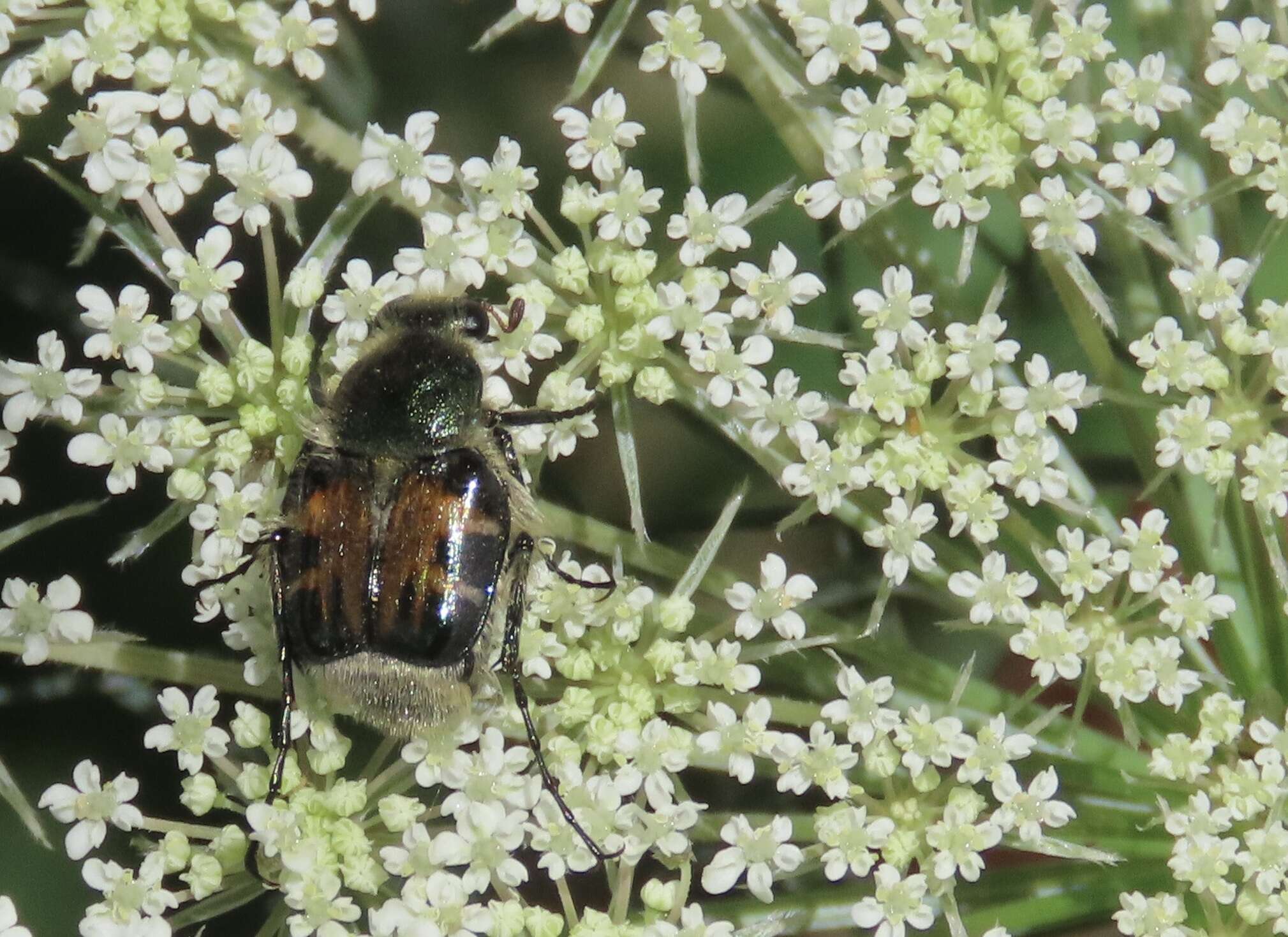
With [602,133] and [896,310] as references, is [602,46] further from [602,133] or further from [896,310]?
[896,310]

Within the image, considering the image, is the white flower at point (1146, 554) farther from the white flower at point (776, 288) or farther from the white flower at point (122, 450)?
the white flower at point (122, 450)

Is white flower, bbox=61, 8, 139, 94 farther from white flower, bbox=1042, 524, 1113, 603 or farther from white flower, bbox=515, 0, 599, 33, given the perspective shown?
white flower, bbox=1042, 524, 1113, 603

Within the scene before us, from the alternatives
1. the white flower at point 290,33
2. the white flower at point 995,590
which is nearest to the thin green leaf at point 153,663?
the white flower at point 290,33

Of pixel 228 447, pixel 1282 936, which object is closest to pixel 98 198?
pixel 228 447

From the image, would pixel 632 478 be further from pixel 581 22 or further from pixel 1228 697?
pixel 1228 697

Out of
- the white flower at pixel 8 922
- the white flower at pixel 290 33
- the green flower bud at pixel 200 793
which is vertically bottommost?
the white flower at pixel 8 922

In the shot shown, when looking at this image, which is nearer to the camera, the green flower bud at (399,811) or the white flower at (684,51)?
the green flower bud at (399,811)
